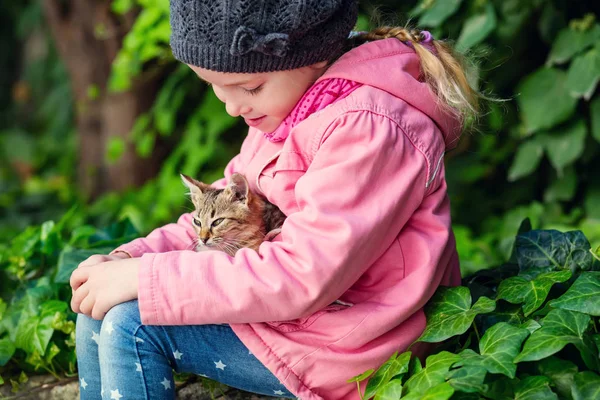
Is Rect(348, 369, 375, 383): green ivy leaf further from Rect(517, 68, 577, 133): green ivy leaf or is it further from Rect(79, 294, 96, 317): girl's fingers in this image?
Rect(517, 68, 577, 133): green ivy leaf

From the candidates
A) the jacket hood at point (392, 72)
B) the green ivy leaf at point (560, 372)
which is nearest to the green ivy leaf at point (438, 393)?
the green ivy leaf at point (560, 372)

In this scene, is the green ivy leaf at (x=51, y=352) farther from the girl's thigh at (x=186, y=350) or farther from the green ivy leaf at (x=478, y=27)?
the green ivy leaf at (x=478, y=27)

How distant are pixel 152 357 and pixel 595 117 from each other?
8.43 ft

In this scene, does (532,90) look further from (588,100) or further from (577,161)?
(577,161)

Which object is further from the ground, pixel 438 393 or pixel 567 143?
pixel 438 393

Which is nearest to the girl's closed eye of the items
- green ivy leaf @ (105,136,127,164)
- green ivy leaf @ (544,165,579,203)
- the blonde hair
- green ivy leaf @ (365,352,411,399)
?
the blonde hair

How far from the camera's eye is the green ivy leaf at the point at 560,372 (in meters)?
1.96

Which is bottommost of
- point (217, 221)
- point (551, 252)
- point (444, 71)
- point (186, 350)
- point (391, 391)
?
point (551, 252)

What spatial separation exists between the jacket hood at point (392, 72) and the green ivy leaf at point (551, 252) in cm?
60

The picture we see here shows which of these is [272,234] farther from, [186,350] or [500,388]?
[500,388]

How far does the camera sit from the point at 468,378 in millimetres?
1896

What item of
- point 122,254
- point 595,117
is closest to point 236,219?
point 122,254

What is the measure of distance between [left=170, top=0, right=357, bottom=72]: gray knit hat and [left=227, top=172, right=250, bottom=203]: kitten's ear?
0.43 meters

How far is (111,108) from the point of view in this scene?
545 cm
